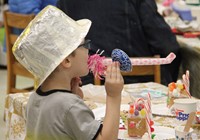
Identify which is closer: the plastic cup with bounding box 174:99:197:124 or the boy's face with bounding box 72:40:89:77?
the boy's face with bounding box 72:40:89:77

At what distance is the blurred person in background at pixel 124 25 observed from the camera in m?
2.95

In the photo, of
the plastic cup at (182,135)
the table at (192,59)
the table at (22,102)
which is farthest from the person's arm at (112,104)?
the table at (192,59)

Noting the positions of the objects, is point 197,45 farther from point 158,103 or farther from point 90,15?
point 158,103

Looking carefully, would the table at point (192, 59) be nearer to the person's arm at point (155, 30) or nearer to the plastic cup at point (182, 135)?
the person's arm at point (155, 30)

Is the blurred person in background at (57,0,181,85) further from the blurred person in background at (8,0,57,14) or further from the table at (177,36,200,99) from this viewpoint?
the blurred person in background at (8,0,57,14)

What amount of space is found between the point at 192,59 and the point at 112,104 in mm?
1751

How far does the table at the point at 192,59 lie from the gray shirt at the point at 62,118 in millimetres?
1697

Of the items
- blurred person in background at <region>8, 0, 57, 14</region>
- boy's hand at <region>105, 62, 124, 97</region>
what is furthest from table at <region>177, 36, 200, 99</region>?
boy's hand at <region>105, 62, 124, 97</region>

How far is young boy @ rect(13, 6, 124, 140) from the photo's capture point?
1.37 metres

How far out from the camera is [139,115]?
168 centimetres

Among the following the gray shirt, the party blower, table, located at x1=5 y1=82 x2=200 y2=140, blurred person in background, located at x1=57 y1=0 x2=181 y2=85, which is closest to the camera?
the gray shirt

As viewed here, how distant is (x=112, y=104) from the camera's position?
55.9 inches

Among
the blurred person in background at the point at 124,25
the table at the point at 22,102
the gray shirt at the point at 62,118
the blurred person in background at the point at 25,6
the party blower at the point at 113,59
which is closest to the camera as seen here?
the gray shirt at the point at 62,118

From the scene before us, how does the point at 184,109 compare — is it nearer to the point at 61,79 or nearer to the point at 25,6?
the point at 61,79
